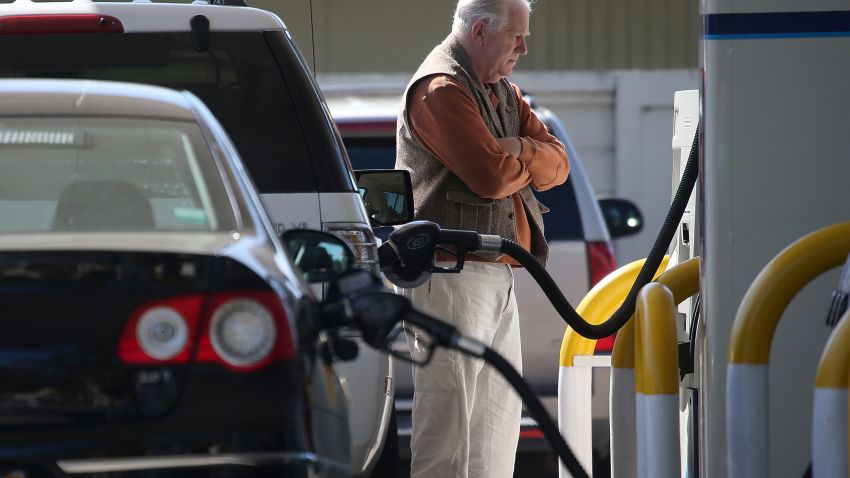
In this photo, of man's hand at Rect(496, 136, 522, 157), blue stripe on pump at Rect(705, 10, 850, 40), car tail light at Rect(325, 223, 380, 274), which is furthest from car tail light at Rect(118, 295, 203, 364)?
man's hand at Rect(496, 136, 522, 157)

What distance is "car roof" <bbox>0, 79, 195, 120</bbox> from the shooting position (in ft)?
11.2

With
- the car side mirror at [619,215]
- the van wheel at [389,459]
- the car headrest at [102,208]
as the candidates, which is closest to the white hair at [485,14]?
the van wheel at [389,459]

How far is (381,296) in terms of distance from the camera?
3045mm

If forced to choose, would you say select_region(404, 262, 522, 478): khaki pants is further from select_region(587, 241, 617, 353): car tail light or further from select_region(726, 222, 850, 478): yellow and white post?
select_region(726, 222, 850, 478): yellow and white post

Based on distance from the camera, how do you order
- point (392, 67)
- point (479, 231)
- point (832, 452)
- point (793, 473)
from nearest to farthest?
point (832, 452)
point (793, 473)
point (479, 231)
point (392, 67)

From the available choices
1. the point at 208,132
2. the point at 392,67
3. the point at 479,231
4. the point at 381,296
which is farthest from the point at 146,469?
the point at 392,67

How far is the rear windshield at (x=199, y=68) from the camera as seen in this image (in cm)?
464

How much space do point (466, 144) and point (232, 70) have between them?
1104mm

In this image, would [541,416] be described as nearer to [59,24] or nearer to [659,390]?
[659,390]

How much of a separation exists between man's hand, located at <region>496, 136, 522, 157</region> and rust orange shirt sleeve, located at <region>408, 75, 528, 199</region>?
0.06 metres

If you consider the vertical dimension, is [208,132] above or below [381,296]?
above

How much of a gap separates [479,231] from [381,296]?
104 inches

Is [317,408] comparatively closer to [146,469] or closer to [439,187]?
[146,469]

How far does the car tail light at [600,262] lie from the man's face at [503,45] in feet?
5.35
